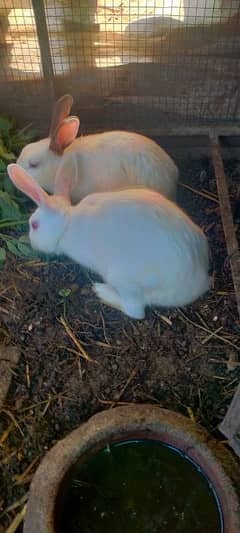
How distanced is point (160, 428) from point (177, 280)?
0.59 m

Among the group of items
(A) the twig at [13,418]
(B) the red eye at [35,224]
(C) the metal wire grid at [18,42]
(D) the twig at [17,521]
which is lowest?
(D) the twig at [17,521]

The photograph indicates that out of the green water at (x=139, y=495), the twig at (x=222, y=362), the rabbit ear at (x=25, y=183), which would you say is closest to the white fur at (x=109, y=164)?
the rabbit ear at (x=25, y=183)

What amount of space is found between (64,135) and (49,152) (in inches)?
4.4

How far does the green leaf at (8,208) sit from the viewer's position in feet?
8.87

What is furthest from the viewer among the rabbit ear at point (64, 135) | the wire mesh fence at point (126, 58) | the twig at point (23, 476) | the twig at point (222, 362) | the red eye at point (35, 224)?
the wire mesh fence at point (126, 58)

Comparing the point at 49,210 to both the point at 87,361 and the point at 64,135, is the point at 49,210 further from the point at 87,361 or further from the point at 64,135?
Result: the point at 87,361

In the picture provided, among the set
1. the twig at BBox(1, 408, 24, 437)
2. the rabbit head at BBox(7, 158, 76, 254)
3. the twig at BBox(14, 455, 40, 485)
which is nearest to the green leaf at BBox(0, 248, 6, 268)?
the rabbit head at BBox(7, 158, 76, 254)

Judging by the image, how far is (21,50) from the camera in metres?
2.96

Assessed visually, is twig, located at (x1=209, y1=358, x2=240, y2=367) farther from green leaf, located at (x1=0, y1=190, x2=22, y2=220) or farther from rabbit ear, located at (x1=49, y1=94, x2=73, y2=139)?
rabbit ear, located at (x1=49, y1=94, x2=73, y2=139)

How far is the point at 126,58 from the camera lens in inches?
117

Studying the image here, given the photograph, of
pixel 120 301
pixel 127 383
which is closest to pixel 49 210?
pixel 120 301

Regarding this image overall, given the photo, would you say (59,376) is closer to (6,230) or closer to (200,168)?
(6,230)

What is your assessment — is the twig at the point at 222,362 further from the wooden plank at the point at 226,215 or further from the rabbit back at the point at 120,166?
the rabbit back at the point at 120,166

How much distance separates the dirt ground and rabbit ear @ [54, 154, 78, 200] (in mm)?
353
